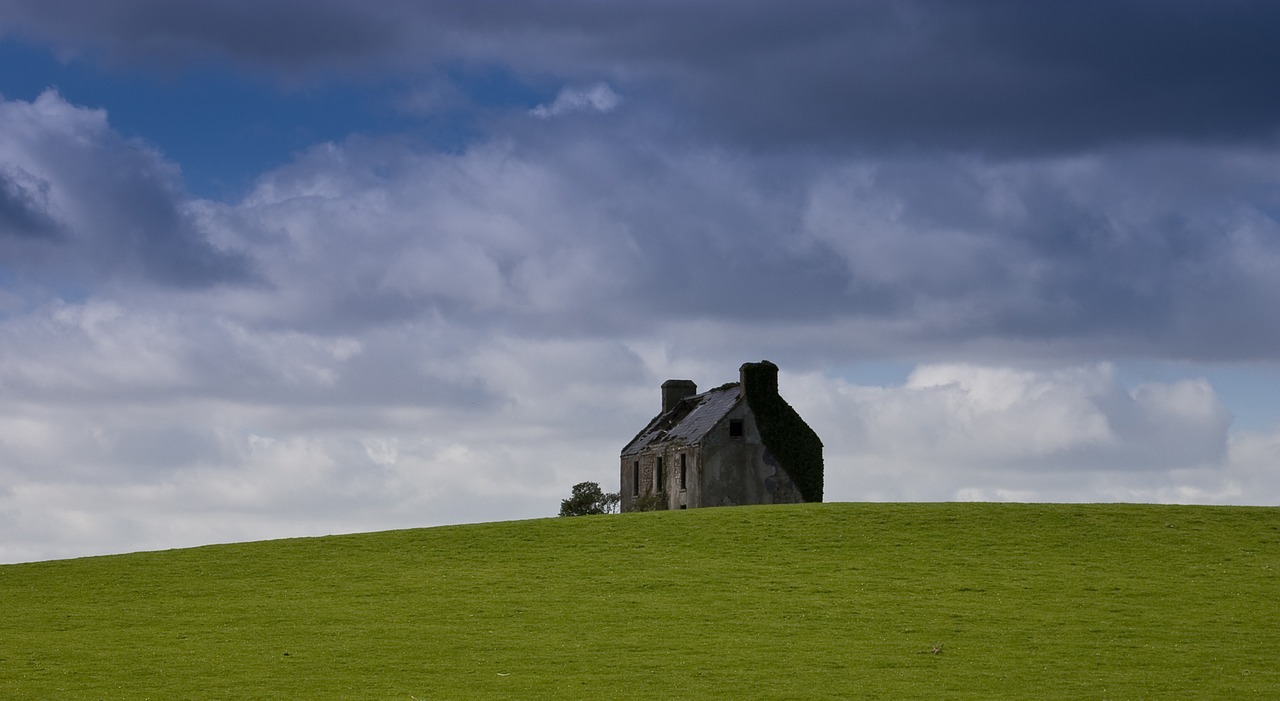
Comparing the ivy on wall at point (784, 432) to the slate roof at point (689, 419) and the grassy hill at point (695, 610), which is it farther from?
the grassy hill at point (695, 610)

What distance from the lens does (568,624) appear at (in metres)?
38.1

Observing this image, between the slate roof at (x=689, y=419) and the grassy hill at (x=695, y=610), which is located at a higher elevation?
the slate roof at (x=689, y=419)

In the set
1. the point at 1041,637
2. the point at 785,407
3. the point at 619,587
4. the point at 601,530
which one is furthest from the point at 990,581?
the point at 785,407

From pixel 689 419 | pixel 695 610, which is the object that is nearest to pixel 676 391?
pixel 689 419

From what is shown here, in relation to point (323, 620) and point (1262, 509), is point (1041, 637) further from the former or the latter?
point (1262, 509)

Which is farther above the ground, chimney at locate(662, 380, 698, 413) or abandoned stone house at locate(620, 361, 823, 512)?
chimney at locate(662, 380, 698, 413)

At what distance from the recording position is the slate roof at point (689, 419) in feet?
238

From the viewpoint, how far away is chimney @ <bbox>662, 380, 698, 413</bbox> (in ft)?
275

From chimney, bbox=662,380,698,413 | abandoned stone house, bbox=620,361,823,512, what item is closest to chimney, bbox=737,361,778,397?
abandoned stone house, bbox=620,361,823,512

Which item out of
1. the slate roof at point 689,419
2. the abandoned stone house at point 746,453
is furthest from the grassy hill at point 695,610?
the slate roof at point 689,419

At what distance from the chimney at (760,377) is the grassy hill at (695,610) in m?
15.3

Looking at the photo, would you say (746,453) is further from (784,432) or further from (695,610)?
(695,610)

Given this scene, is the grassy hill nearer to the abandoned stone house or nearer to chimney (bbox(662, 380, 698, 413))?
the abandoned stone house

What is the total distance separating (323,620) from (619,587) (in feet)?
30.3
